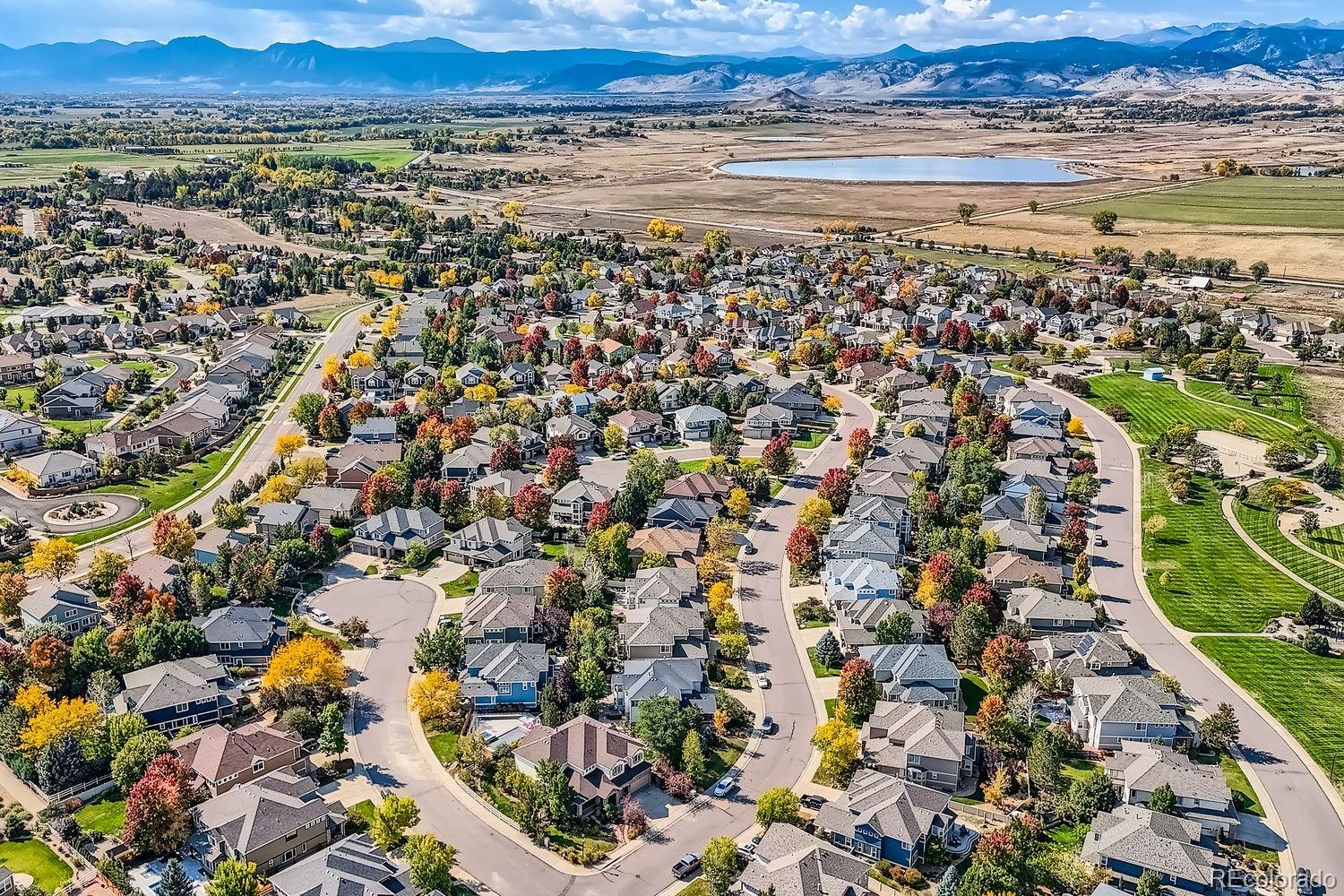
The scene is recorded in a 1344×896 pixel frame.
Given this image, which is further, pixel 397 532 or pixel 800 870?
pixel 397 532

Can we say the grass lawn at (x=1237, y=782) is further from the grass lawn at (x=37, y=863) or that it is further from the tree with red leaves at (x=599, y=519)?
the grass lawn at (x=37, y=863)

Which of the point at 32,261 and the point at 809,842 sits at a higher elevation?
the point at 32,261

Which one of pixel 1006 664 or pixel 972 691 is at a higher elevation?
pixel 1006 664

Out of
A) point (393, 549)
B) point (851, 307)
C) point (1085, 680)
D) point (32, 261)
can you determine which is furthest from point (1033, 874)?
point (32, 261)

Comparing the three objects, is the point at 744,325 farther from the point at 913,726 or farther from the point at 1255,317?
the point at 913,726

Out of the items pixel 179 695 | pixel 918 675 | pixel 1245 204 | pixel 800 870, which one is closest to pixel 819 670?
pixel 918 675

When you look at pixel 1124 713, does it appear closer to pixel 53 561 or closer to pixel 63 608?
pixel 63 608

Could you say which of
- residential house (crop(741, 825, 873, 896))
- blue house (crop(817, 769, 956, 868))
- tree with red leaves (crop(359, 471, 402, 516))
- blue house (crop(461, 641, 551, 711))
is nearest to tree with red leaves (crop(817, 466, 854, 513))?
blue house (crop(461, 641, 551, 711))
